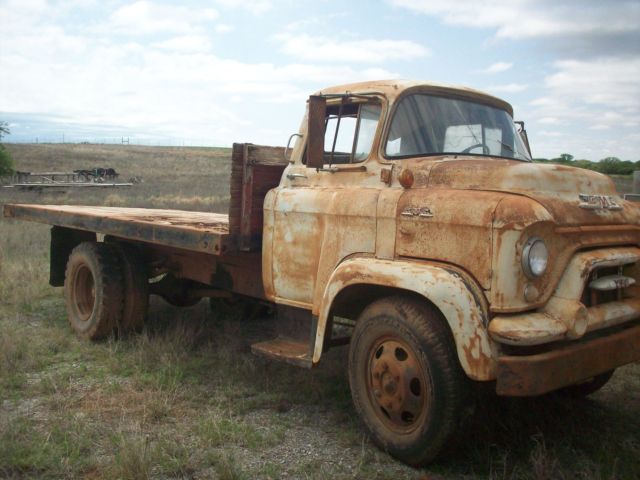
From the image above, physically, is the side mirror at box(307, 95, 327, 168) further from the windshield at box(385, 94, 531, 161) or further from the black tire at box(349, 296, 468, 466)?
the black tire at box(349, 296, 468, 466)

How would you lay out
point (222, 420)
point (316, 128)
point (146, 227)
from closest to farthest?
point (316, 128) → point (222, 420) → point (146, 227)

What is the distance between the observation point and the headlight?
10.4 ft

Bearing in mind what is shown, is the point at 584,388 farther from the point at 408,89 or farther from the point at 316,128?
the point at 316,128

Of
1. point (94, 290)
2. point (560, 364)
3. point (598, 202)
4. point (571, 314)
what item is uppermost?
point (598, 202)

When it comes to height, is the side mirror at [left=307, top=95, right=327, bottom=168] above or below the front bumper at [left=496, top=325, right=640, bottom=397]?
above

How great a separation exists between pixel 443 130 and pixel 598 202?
106 cm

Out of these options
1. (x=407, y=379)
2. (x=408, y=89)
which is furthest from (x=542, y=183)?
(x=407, y=379)

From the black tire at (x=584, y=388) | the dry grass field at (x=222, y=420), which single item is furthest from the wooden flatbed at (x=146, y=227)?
the black tire at (x=584, y=388)

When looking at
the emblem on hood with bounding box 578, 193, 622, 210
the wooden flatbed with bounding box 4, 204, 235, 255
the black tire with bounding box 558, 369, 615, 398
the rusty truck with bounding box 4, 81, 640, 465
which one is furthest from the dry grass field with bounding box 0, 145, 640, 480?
the emblem on hood with bounding box 578, 193, 622, 210

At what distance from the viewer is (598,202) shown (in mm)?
3668

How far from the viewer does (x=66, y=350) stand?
5.92 meters

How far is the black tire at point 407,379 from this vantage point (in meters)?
3.36

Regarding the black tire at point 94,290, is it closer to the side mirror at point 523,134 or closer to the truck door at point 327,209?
the truck door at point 327,209

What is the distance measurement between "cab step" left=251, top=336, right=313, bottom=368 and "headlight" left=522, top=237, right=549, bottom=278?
1533mm
